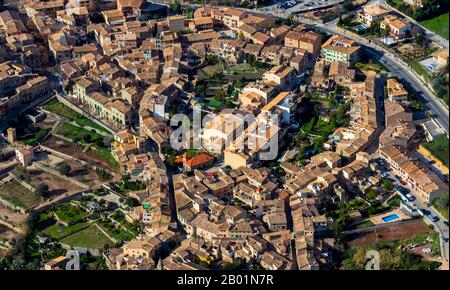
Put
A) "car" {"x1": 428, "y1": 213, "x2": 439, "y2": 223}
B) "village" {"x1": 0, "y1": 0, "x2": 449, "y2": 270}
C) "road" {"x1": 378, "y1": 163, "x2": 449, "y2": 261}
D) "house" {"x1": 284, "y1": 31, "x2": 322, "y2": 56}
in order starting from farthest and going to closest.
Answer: "house" {"x1": 284, "y1": 31, "x2": 322, "y2": 56}
"car" {"x1": 428, "y1": 213, "x2": 439, "y2": 223}
"village" {"x1": 0, "y1": 0, "x2": 449, "y2": 270}
"road" {"x1": 378, "y1": 163, "x2": 449, "y2": 261}

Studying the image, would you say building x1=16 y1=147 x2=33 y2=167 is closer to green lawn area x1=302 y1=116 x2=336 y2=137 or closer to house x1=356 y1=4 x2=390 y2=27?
green lawn area x1=302 y1=116 x2=336 y2=137

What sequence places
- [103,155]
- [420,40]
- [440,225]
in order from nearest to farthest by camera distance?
[440,225]
[103,155]
[420,40]

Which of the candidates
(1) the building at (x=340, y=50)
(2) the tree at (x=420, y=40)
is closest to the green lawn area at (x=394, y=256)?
(1) the building at (x=340, y=50)

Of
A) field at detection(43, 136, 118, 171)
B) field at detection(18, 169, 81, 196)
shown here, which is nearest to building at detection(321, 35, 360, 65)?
field at detection(43, 136, 118, 171)

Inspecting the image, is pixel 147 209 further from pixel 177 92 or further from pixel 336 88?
pixel 336 88

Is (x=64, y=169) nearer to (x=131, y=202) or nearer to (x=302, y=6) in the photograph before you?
(x=131, y=202)

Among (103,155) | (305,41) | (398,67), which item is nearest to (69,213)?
(103,155)
